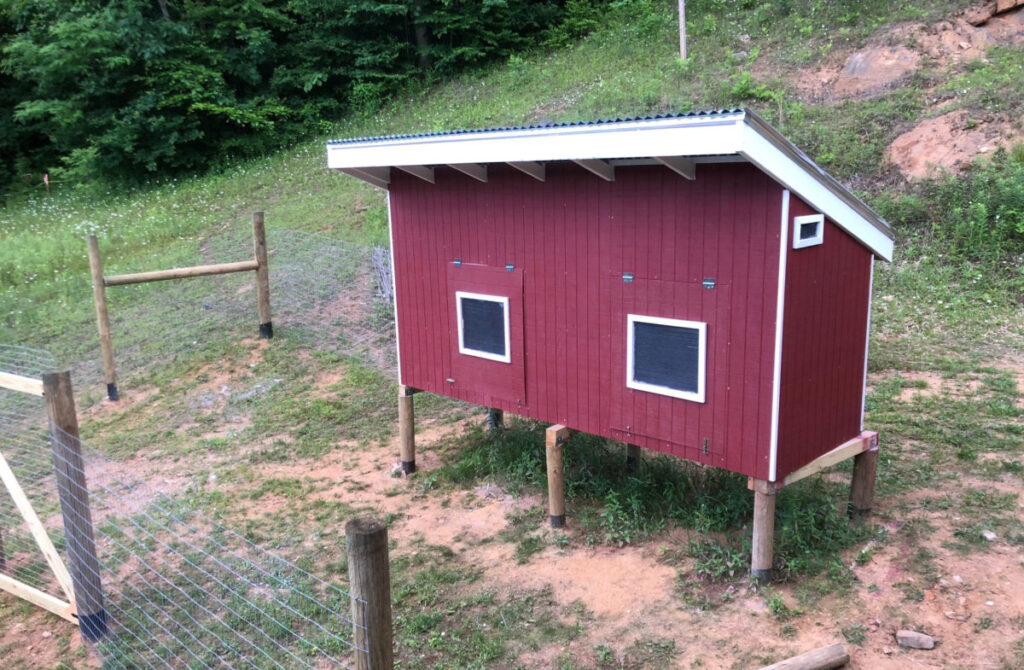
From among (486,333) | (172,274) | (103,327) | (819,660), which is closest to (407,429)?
(486,333)

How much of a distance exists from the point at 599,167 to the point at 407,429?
3.24 metres

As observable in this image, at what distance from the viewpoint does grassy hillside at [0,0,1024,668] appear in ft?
15.3

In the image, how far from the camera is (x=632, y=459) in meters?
6.46

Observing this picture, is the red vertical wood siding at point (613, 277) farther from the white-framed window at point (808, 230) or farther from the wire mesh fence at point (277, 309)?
the wire mesh fence at point (277, 309)

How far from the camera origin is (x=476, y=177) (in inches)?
234

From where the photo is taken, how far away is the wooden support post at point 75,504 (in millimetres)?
4656

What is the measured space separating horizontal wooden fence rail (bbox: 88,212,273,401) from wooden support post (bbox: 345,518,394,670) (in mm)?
7967

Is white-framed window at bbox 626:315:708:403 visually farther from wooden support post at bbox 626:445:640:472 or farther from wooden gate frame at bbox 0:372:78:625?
wooden gate frame at bbox 0:372:78:625

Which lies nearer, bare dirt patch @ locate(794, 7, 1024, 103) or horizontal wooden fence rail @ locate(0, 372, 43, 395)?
horizontal wooden fence rail @ locate(0, 372, 43, 395)

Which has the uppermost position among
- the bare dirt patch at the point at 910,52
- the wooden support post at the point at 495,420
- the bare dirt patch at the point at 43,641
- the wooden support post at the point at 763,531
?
the bare dirt patch at the point at 910,52

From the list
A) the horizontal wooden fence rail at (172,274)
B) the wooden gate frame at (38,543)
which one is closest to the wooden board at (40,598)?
the wooden gate frame at (38,543)

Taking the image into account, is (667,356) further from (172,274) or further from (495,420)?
(172,274)

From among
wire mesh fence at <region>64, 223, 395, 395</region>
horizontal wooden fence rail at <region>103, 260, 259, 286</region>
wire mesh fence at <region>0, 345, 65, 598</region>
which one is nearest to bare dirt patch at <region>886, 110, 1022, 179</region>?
wire mesh fence at <region>64, 223, 395, 395</region>

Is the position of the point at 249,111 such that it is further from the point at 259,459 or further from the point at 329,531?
the point at 329,531
